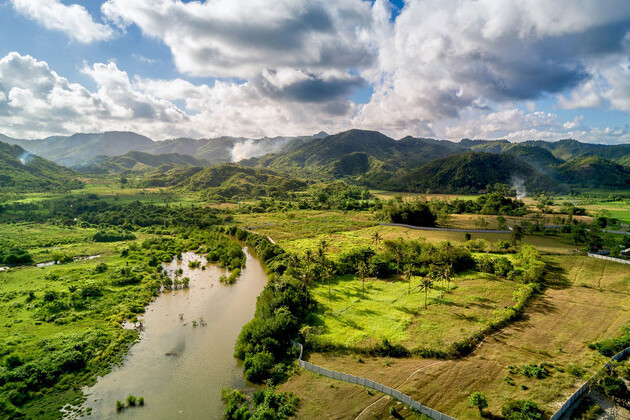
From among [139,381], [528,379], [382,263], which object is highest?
[382,263]

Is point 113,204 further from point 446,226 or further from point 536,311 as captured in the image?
point 536,311

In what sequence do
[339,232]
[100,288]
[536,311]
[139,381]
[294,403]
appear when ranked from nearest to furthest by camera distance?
[294,403], [139,381], [536,311], [100,288], [339,232]

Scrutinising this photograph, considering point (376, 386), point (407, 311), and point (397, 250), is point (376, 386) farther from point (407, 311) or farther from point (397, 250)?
point (397, 250)

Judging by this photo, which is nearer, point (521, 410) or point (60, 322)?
point (521, 410)

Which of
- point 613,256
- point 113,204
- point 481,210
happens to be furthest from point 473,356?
point 113,204

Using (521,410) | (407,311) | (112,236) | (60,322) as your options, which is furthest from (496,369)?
(112,236)

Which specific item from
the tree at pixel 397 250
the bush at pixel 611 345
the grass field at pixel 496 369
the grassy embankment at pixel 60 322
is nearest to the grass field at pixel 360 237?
the tree at pixel 397 250
